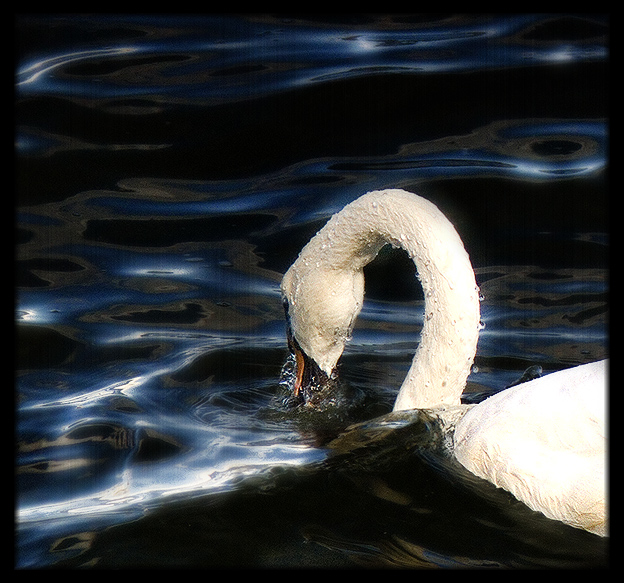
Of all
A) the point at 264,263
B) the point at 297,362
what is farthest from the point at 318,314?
the point at 264,263

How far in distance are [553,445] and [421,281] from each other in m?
1.21

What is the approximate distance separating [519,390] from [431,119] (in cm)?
475

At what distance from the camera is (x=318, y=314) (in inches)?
189

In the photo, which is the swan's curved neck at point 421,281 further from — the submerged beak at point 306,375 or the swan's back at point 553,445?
the swan's back at point 553,445

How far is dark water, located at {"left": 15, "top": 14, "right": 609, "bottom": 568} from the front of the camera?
3.82 meters

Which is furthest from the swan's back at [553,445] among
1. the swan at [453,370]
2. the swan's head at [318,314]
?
the swan's head at [318,314]

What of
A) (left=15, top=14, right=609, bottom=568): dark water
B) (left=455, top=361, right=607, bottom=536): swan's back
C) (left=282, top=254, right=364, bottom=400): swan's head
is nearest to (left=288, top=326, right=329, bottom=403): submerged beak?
(left=282, top=254, right=364, bottom=400): swan's head

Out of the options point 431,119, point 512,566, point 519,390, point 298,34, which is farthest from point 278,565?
point 298,34

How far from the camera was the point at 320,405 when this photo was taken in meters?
5.05

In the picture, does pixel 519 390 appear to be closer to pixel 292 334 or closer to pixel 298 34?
pixel 292 334

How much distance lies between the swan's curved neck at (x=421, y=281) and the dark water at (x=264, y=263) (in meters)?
0.27

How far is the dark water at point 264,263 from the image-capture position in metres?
3.82

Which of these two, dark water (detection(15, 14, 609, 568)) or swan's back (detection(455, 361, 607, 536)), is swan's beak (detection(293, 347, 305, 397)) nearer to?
dark water (detection(15, 14, 609, 568))

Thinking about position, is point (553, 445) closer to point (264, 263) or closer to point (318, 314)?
point (318, 314)
